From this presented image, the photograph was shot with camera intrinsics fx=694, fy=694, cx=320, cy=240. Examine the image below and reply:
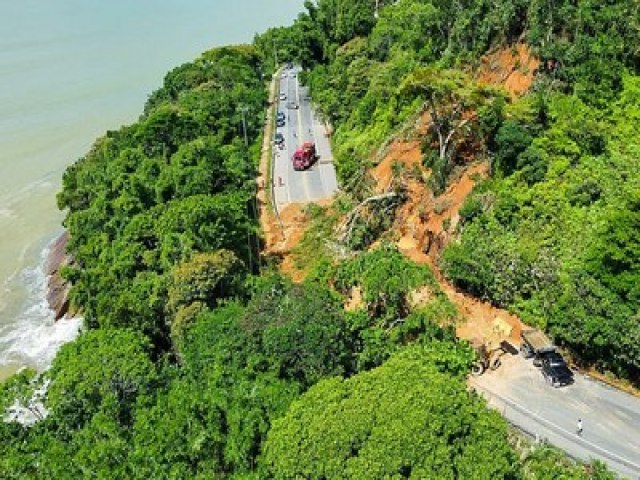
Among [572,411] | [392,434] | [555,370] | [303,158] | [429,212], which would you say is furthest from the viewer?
[303,158]

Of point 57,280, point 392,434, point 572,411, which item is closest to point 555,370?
point 572,411

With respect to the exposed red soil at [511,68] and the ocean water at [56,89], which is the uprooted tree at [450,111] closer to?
the exposed red soil at [511,68]

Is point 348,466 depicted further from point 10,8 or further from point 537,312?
point 10,8

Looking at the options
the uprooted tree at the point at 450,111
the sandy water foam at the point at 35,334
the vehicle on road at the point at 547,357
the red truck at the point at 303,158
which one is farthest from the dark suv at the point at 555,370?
the red truck at the point at 303,158

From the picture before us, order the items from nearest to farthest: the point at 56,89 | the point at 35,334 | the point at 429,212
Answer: the point at 429,212 < the point at 35,334 < the point at 56,89

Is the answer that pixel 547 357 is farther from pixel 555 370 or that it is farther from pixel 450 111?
pixel 450 111
